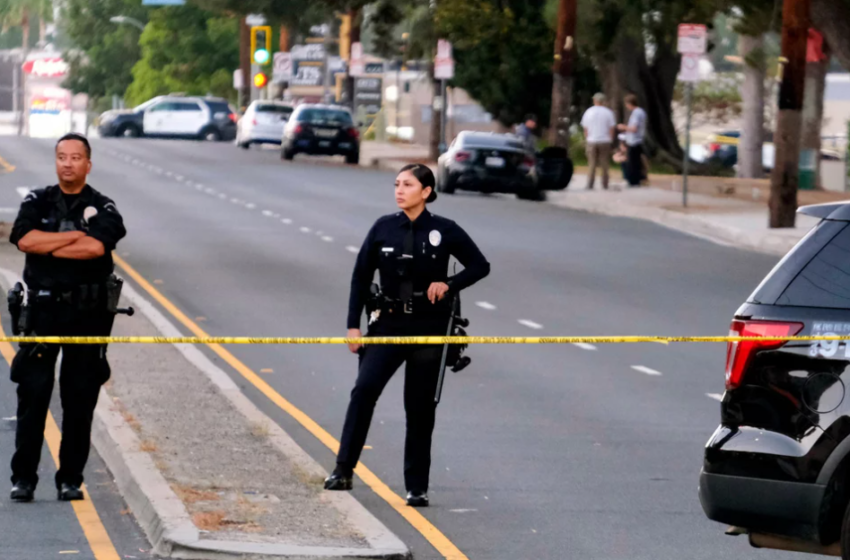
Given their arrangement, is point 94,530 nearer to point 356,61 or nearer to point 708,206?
point 708,206

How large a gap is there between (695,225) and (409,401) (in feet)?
64.7

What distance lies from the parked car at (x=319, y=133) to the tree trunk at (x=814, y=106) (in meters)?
12.9

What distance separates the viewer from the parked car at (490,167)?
113 feet

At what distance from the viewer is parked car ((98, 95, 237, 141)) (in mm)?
61031

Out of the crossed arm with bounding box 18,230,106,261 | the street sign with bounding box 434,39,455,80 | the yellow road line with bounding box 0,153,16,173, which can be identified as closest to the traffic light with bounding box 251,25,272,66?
the street sign with bounding box 434,39,455,80

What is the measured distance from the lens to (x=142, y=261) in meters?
22.0

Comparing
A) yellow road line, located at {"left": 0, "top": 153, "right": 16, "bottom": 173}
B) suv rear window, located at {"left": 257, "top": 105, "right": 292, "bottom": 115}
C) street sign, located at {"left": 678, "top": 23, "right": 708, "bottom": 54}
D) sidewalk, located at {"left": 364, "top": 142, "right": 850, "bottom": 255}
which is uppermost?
street sign, located at {"left": 678, "top": 23, "right": 708, "bottom": 54}

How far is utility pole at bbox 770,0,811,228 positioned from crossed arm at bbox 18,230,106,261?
19.2 metres

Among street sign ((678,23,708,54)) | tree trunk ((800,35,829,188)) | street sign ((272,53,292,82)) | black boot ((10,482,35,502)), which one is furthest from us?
street sign ((272,53,292,82))

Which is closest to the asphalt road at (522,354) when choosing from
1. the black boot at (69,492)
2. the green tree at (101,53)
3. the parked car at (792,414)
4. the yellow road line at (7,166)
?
the black boot at (69,492)

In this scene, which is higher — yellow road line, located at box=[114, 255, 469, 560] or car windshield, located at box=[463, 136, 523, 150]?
car windshield, located at box=[463, 136, 523, 150]

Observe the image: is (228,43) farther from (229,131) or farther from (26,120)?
(26,120)

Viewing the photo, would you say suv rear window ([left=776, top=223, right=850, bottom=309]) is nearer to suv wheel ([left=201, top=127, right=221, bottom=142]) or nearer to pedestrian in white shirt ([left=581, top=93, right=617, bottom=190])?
pedestrian in white shirt ([left=581, top=93, right=617, bottom=190])

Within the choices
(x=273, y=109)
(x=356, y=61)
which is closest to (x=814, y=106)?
(x=273, y=109)
